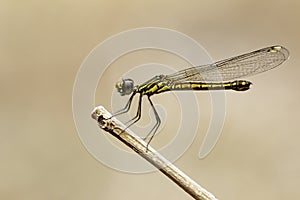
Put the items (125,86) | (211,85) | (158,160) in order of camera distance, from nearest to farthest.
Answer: (158,160) → (125,86) → (211,85)

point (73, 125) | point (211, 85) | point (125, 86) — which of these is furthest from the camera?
point (73, 125)

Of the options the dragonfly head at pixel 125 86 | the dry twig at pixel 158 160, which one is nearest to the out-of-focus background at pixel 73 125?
the dragonfly head at pixel 125 86

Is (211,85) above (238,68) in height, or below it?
below

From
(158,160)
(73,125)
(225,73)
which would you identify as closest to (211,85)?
(225,73)

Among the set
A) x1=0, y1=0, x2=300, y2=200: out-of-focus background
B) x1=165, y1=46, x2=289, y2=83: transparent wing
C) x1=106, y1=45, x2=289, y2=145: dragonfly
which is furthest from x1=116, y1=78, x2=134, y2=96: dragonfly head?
x1=0, y1=0, x2=300, y2=200: out-of-focus background

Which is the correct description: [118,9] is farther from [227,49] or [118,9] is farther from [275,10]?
[275,10]

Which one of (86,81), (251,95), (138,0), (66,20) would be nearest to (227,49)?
(251,95)

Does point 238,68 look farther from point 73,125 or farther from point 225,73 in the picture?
point 73,125
